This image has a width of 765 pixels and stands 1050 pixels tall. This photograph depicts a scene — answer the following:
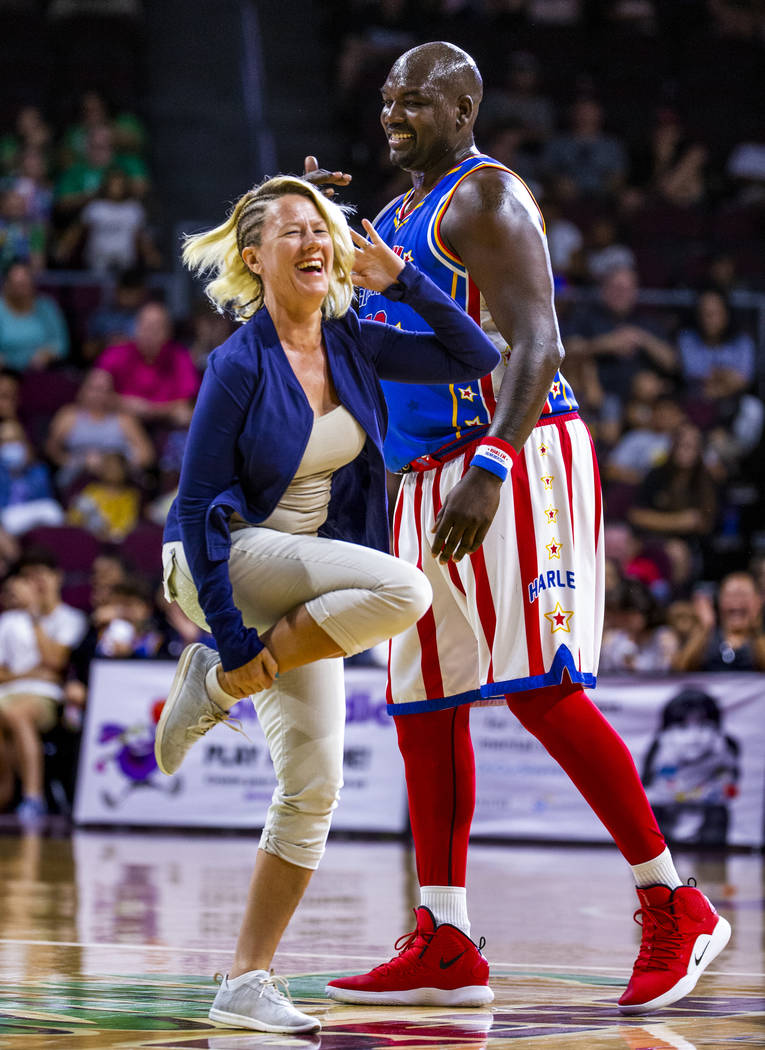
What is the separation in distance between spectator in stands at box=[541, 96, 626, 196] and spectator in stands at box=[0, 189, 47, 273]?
4.31 m

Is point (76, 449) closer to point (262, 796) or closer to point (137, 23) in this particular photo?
point (262, 796)

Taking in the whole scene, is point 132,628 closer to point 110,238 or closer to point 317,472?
point 110,238

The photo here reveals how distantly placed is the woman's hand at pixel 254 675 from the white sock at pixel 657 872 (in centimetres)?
114

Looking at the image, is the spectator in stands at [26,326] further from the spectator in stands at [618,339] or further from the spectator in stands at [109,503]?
the spectator in stands at [618,339]

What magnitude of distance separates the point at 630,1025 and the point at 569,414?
146cm

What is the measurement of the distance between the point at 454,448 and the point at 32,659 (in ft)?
20.1

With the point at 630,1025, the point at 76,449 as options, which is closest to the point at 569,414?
the point at 630,1025

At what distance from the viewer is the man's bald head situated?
4.01 meters

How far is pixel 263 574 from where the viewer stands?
10.7ft

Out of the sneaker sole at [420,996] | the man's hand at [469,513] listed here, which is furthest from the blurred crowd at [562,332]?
the man's hand at [469,513]

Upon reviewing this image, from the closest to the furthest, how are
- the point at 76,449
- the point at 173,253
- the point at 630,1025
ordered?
the point at 630,1025 < the point at 76,449 < the point at 173,253

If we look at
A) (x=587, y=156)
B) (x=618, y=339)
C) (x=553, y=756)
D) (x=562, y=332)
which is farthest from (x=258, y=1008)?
(x=587, y=156)

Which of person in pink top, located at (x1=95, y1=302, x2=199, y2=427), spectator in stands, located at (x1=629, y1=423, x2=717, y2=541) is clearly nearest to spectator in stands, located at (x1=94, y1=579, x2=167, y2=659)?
person in pink top, located at (x1=95, y1=302, x2=199, y2=427)

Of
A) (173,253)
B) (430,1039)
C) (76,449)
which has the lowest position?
(430,1039)
